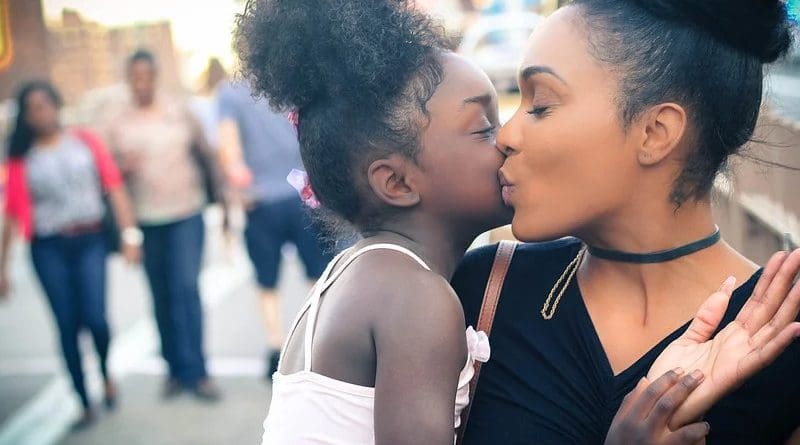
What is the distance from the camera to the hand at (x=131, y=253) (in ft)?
18.3

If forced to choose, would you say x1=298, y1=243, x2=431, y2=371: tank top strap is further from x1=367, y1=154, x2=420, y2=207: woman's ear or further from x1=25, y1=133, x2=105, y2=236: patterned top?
x1=25, y1=133, x2=105, y2=236: patterned top

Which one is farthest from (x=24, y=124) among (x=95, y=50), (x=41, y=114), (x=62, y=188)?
(x=95, y=50)

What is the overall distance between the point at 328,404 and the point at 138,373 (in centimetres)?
479

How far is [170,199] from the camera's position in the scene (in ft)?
18.1

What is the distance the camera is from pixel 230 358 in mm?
6426

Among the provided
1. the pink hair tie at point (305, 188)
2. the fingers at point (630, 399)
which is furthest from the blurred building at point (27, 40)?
the fingers at point (630, 399)

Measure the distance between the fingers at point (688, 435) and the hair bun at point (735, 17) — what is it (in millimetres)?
634

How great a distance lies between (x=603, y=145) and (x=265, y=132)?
4.06 m

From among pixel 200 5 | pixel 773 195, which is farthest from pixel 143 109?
pixel 200 5

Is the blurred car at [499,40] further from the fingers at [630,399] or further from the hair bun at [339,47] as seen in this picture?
the fingers at [630,399]

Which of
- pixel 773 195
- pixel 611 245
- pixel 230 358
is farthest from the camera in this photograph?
pixel 230 358

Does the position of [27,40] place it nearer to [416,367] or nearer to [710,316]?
[416,367]

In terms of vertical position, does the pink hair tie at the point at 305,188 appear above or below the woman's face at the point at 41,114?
above

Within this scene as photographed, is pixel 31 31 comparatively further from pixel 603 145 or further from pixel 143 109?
pixel 603 145
